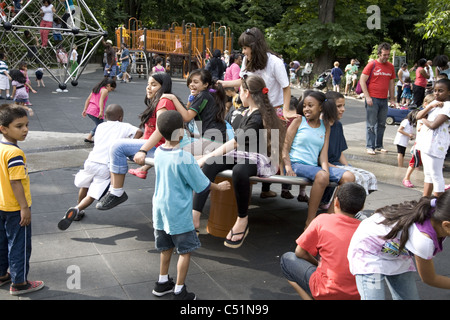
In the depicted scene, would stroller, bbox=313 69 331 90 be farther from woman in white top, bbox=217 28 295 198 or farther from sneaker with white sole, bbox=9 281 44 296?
sneaker with white sole, bbox=9 281 44 296

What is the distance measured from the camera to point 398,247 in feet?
9.75

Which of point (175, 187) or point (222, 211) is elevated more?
point (175, 187)

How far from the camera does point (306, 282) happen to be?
11.0 ft

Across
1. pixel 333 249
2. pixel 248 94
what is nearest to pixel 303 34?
pixel 248 94

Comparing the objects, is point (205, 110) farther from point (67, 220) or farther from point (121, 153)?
point (67, 220)

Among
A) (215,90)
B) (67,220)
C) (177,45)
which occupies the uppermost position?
(177,45)

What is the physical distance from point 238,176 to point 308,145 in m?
0.96

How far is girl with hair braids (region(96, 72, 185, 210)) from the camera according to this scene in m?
5.05

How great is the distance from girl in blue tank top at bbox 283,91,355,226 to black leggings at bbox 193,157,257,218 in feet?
1.70

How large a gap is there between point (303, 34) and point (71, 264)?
2492 cm

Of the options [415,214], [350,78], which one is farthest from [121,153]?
[350,78]

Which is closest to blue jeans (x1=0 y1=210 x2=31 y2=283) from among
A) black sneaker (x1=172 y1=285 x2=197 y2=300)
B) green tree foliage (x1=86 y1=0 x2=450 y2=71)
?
black sneaker (x1=172 y1=285 x2=197 y2=300)

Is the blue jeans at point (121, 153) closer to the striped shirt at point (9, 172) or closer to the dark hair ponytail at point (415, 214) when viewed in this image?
the striped shirt at point (9, 172)
